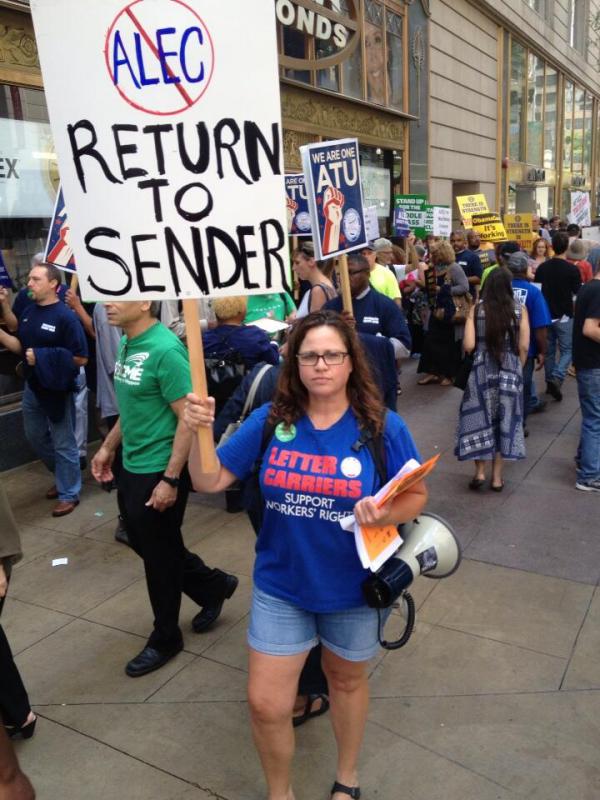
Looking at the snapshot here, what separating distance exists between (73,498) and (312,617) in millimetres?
3964

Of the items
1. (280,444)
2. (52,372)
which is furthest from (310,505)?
(52,372)

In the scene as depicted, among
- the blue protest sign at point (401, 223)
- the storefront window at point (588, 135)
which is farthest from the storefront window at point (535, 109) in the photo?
the blue protest sign at point (401, 223)

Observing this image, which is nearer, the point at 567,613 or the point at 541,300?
the point at 567,613

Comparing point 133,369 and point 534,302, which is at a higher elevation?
point 133,369

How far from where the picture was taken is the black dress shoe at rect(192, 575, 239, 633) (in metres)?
3.90

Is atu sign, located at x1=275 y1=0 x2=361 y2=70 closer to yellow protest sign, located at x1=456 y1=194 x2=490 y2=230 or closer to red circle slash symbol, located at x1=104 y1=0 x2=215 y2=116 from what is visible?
yellow protest sign, located at x1=456 y1=194 x2=490 y2=230

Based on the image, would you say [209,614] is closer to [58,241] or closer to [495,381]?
[495,381]

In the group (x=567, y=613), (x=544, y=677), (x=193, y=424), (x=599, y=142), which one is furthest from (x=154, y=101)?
(x=599, y=142)

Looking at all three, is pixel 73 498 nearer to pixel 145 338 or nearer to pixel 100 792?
pixel 145 338

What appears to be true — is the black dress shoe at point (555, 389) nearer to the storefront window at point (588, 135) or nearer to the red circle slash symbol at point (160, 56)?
the red circle slash symbol at point (160, 56)

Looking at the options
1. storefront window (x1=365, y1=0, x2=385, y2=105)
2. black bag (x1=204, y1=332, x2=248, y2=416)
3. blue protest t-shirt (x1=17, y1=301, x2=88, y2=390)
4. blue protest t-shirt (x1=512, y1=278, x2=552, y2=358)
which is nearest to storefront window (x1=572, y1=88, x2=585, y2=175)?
storefront window (x1=365, y1=0, x2=385, y2=105)

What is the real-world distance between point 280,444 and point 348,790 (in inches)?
52.7

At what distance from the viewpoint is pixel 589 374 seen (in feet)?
18.7

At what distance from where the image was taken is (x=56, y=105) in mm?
2293
